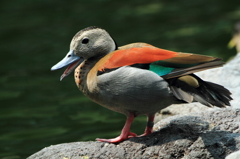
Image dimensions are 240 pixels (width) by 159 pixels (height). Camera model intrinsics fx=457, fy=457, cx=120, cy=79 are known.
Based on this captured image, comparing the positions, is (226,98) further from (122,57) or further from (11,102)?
(11,102)

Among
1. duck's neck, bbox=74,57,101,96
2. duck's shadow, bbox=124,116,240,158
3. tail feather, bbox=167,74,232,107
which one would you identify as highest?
duck's neck, bbox=74,57,101,96

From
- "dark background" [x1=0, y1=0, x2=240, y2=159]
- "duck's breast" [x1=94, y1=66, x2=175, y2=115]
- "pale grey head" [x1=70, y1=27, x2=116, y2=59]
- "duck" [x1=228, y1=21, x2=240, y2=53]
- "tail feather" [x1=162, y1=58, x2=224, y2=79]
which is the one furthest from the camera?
"duck" [x1=228, y1=21, x2=240, y2=53]

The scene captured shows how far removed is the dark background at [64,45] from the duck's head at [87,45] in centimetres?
235

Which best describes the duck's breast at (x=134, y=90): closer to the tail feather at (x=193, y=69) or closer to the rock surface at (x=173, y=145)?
the tail feather at (x=193, y=69)

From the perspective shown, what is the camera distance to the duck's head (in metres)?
5.16

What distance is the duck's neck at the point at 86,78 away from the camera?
4.93m

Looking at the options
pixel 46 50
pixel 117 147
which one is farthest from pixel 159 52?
pixel 46 50

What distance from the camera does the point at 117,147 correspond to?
16.2 ft

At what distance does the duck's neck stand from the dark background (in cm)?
227

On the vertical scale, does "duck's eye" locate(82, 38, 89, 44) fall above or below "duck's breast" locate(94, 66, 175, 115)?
above

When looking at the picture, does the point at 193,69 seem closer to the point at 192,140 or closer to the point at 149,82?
the point at 149,82

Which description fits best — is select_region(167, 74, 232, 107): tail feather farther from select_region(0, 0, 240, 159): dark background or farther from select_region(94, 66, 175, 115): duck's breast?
select_region(0, 0, 240, 159): dark background

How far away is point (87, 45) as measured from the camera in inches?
204

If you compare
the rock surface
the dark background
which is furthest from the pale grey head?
the dark background
